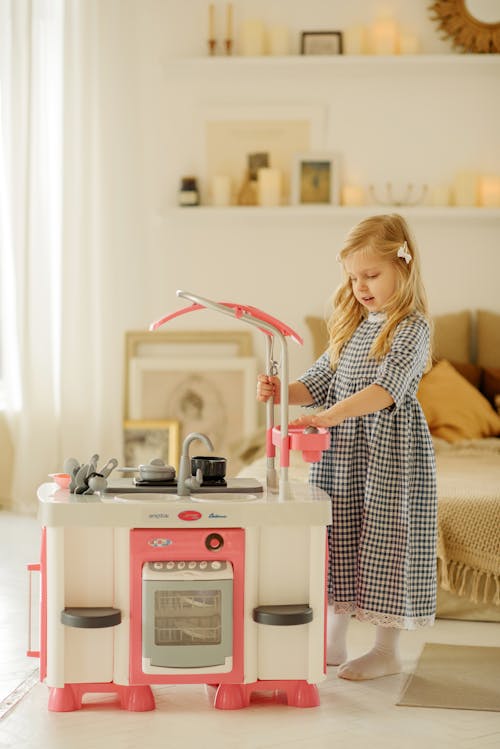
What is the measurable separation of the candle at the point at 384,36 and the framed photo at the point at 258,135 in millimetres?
337

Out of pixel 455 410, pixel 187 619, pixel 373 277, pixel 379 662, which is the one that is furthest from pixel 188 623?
pixel 455 410

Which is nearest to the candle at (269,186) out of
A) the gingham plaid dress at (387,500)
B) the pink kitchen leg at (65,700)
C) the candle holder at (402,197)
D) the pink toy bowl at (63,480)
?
the candle holder at (402,197)

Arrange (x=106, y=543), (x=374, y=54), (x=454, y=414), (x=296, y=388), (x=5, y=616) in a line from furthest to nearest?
(x=374, y=54)
(x=454, y=414)
(x=5, y=616)
(x=296, y=388)
(x=106, y=543)

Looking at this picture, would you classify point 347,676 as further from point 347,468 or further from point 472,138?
point 472,138

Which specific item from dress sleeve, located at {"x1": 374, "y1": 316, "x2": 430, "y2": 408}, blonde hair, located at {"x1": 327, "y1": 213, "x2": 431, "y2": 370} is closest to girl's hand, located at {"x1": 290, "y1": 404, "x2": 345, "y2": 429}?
dress sleeve, located at {"x1": 374, "y1": 316, "x2": 430, "y2": 408}

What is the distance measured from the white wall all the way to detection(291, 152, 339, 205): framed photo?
8cm

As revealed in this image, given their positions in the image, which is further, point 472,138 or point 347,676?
point 472,138

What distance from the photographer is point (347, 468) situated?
2.34 m

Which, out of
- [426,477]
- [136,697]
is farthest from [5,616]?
[426,477]

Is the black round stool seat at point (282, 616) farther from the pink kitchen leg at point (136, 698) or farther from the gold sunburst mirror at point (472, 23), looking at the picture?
the gold sunburst mirror at point (472, 23)

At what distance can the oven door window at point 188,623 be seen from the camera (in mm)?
2045

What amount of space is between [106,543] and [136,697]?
0.32 meters

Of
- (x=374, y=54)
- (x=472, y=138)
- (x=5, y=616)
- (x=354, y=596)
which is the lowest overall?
(x=5, y=616)

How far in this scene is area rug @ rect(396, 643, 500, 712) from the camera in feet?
7.16
